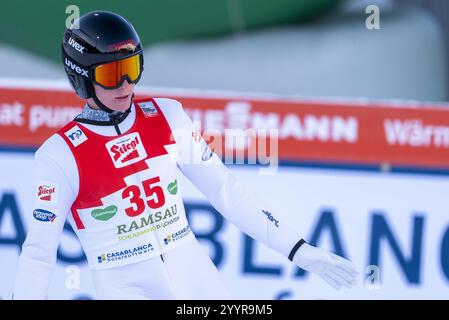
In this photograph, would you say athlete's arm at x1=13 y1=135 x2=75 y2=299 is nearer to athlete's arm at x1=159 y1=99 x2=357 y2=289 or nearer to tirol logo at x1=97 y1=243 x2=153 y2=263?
tirol logo at x1=97 y1=243 x2=153 y2=263

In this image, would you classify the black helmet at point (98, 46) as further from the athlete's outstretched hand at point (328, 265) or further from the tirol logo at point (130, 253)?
the athlete's outstretched hand at point (328, 265)

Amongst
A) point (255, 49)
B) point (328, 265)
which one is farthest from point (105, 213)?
point (255, 49)

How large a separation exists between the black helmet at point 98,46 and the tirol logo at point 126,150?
113mm

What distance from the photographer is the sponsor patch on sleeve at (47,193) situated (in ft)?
11.3

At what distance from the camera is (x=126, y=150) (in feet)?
11.7

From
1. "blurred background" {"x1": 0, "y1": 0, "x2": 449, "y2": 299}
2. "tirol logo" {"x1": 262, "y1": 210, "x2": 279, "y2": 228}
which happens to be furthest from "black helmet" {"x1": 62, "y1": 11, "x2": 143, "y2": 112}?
"blurred background" {"x1": 0, "y1": 0, "x2": 449, "y2": 299}

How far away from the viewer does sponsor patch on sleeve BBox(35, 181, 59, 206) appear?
3447 mm

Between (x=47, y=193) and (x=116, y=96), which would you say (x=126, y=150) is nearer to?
(x=116, y=96)

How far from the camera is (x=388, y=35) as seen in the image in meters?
6.55

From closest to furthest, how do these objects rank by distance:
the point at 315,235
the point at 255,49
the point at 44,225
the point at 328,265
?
the point at 44,225
the point at 328,265
the point at 315,235
the point at 255,49

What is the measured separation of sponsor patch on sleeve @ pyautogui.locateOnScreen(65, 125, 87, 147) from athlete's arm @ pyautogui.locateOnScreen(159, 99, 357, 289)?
29cm

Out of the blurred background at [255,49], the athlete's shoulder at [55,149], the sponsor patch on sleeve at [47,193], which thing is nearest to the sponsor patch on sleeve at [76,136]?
the athlete's shoulder at [55,149]

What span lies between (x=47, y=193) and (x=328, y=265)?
0.94 metres
